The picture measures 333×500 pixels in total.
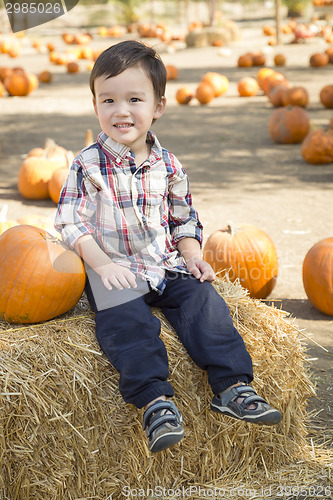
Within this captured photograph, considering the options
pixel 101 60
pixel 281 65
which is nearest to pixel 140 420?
pixel 101 60

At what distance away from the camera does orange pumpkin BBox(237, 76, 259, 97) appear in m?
14.0

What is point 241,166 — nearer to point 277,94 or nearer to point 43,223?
point 277,94

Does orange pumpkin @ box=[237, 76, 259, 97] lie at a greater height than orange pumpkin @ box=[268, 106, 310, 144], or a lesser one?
lesser

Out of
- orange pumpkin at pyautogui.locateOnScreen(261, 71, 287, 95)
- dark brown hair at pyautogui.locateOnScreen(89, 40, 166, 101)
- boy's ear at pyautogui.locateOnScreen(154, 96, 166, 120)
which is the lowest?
orange pumpkin at pyautogui.locateOnScreen(261, 71, 287, 95)

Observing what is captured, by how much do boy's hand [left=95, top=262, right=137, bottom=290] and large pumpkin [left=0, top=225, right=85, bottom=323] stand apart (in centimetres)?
17

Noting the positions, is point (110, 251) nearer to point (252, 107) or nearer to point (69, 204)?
point (69, 204)

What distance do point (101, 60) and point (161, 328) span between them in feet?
4.22

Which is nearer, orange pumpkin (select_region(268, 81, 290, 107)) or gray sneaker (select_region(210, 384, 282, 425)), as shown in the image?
gray sneaker (select_region(210, 384, 282, 425))

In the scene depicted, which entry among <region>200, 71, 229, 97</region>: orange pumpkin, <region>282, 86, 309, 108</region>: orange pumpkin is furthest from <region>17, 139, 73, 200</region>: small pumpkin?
<region>200, 71, 229, 97</region>: orange pumpkin

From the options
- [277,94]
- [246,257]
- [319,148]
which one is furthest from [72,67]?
[246,257]

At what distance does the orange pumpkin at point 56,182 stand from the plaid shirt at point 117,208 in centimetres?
384

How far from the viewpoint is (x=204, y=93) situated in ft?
44.2

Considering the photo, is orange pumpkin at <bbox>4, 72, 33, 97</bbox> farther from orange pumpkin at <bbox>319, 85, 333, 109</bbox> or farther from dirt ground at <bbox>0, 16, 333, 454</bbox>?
orange pumpkin at <bbox>319, 85, 333, 109</bbox>

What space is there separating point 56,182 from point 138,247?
13.4ft
